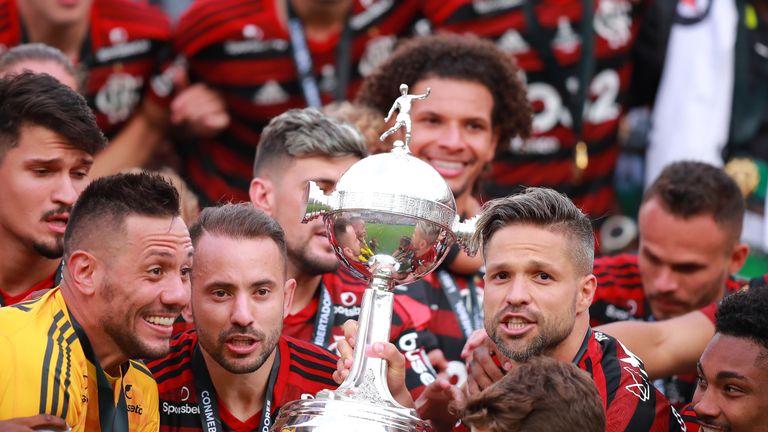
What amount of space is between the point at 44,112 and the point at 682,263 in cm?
296

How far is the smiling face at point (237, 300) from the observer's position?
474cm

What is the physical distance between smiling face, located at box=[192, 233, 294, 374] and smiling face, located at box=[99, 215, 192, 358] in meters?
0.24

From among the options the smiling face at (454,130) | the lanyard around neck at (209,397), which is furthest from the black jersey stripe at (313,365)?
the smiling face at (454,130)

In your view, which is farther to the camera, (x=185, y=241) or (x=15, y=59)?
(x=15, y=59)

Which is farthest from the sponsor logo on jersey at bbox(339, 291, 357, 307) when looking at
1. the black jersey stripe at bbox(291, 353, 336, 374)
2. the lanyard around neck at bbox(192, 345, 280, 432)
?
the lanyard around neck at bbox(192, 345, 280, 432)

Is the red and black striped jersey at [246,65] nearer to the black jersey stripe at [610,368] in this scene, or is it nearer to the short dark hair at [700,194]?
the short dark hair at [700,194]

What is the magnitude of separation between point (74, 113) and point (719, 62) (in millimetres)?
3966

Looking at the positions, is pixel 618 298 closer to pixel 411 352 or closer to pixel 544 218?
pixel 411 352

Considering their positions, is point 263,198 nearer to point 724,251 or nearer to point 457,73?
point 457,73

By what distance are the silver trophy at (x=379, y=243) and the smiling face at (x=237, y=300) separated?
1.87ft

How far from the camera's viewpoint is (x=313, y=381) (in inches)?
198

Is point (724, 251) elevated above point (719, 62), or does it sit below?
below

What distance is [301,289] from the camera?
18.7 feet

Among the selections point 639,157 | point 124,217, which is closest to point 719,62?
point 639,157
